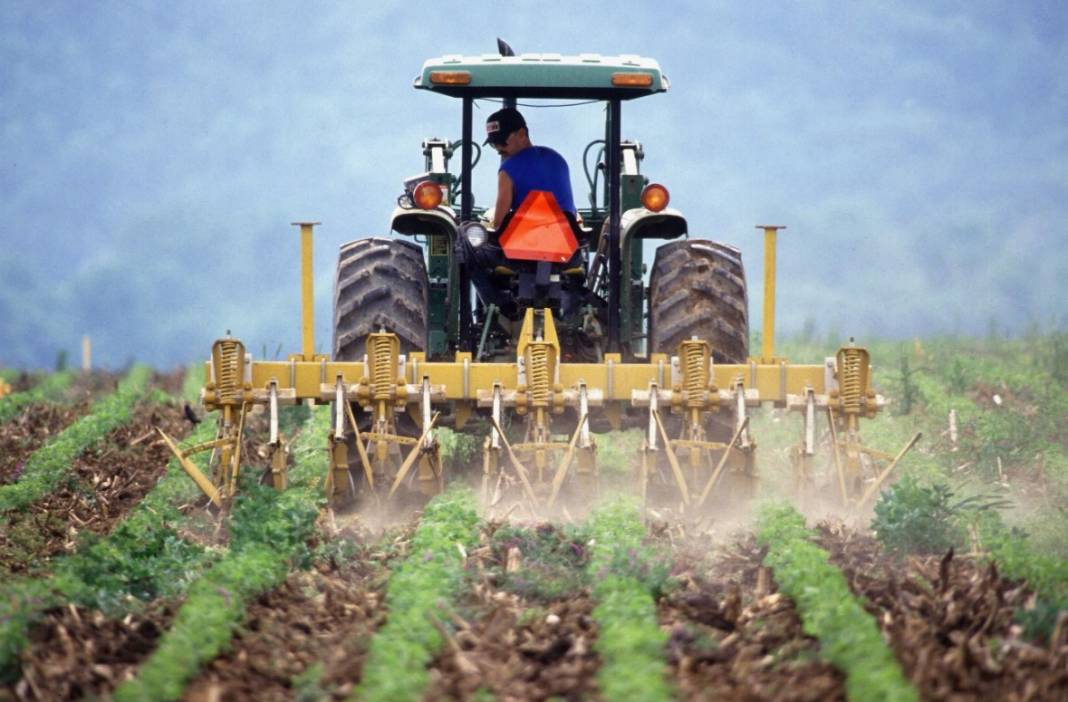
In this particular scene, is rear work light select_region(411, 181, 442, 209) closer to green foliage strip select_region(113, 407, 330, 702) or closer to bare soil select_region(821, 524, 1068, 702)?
green foliage strip select_region(113, 407, 330, 702)

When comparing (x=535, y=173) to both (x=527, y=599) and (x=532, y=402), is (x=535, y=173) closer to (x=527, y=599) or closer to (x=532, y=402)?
(x=532, y=402)

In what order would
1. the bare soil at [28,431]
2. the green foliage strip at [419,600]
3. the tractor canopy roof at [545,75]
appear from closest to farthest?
the green foliage strip at [419,600], the tractor canopy roof at [545,75], the bare soil at [28,431]

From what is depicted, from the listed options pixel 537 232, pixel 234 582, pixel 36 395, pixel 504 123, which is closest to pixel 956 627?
pixel 234 582

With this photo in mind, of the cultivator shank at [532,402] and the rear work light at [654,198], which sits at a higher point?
the rear work light at [654,198]

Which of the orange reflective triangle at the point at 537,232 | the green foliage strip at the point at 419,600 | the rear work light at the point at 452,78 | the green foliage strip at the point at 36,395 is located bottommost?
the green foliage strip at the point at 419,600

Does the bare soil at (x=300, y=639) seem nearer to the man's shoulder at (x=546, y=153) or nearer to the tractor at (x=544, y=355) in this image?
the tractor at (x=544, y=355)

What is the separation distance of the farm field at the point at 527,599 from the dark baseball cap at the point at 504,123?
2302 millimetres

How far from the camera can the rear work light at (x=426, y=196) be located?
402 inches

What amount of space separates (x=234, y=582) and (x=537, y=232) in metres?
3.87

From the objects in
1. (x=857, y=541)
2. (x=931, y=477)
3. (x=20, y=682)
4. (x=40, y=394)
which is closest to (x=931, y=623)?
(x=857, y=541)

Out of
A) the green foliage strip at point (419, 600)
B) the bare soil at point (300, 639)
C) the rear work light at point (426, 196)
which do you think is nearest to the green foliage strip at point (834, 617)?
the green foliage strip at point (419, 600)

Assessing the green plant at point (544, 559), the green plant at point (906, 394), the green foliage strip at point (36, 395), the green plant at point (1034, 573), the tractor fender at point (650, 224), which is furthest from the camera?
the green foliage strip at point (36, 395)

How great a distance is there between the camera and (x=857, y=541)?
844cm

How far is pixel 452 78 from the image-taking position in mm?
10289
